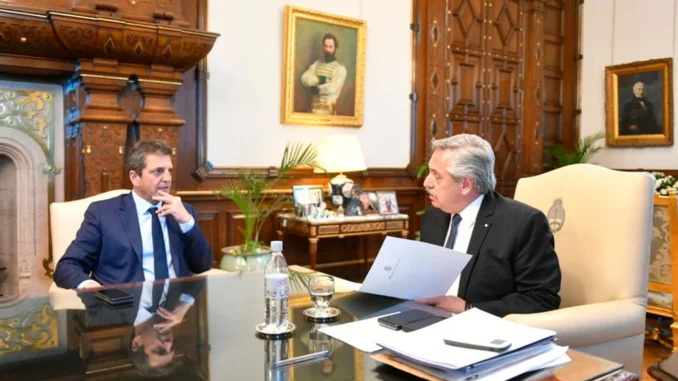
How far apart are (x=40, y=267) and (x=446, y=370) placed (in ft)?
12.3

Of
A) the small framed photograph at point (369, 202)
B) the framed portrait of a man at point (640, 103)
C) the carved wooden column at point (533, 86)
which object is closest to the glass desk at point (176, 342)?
the small framed photograph at point (369, 202)

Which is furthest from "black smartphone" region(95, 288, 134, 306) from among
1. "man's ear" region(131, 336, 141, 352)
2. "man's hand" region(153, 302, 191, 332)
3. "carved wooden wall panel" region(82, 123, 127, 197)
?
"carved wooden wall panel" region(82, 123, 127, 197)

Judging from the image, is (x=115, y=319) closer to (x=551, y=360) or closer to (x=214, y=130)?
(x=551, y=360)

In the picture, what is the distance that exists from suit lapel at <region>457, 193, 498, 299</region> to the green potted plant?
2.23 metres

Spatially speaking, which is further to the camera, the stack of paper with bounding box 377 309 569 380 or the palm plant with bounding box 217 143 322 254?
the palm plant with bounding box 217 143 322 254

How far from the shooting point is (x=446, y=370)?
1.02m

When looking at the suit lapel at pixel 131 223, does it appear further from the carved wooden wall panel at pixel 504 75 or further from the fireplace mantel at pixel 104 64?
the carved wooden wall panel at pixel 504 75

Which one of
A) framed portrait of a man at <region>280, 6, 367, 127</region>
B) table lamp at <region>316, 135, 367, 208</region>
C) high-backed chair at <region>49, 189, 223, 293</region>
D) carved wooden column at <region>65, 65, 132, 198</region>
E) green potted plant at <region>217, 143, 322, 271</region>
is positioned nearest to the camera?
high-backed chair at <region>49, 189, 223, 293</region>

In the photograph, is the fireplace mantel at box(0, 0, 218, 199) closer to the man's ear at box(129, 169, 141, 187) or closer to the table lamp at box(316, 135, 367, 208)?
the table lamp at box(316, 135, 367, 208)

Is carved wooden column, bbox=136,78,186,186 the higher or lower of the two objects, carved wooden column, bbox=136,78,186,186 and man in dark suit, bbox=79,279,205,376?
the higher

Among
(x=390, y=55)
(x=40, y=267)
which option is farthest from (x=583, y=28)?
(x=40, y=267)

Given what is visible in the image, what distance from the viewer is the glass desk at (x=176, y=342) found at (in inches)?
42.3

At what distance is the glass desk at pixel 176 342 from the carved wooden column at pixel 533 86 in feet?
17.9

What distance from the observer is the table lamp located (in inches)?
174
